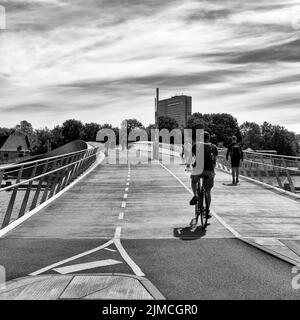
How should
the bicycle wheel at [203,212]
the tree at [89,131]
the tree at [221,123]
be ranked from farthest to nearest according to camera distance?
the tree at [89,131], the tree at [221,123], the bicycle wheel at [203,212]

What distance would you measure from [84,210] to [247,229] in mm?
5017

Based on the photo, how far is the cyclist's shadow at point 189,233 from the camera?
978 cm

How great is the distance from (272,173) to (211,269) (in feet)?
48.7

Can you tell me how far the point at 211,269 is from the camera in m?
7.08

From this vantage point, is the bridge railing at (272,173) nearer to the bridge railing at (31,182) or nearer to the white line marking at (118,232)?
the bridge railing at (31,182)

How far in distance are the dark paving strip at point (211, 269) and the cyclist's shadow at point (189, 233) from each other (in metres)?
0.45

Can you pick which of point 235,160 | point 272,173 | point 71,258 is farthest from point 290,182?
point 71,258

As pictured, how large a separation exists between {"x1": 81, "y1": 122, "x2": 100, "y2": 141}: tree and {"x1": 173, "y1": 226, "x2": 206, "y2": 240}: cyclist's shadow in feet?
550

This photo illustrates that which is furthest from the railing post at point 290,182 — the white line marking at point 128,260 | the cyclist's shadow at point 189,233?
the white line marking at point 128,260

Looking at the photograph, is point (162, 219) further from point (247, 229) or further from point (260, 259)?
point (260, 259)

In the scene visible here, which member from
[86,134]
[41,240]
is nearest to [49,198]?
[41,240]

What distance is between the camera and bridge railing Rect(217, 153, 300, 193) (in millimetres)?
18489

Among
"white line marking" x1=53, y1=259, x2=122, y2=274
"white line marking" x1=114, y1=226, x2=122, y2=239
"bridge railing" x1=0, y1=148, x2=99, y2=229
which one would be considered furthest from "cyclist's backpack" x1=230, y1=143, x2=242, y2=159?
"white line marking" x1=53, y1=259, x2=122, y2=274

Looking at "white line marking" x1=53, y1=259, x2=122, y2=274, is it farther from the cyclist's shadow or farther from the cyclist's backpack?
the cyclist's backpack
